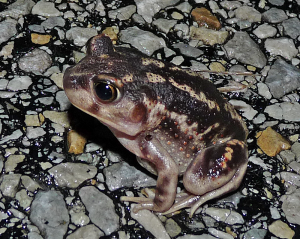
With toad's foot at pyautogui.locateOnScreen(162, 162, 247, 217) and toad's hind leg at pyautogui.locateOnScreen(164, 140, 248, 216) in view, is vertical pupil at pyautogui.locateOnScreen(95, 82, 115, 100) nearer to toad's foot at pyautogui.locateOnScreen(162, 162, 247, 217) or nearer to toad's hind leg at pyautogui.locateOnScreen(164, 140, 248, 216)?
toad's hind leg at pyautogui.locateOnScreen(164, 140, 248, 216)

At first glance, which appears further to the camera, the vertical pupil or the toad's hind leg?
the toad's hind leg

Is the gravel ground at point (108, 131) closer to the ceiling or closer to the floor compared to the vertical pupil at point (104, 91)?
closer to the floor

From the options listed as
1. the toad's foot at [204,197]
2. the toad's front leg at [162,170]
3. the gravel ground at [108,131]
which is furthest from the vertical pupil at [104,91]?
the toad's foot at [204,197]

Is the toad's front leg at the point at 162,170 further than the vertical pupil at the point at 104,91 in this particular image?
Yes

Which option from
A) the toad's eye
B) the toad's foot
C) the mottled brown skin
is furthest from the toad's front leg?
the toad's eye

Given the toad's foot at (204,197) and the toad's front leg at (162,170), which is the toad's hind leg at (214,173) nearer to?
the toad's foot at (204,197)

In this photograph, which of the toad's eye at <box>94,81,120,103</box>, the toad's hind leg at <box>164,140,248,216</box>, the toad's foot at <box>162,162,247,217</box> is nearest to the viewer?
the toad's eye at <box>94,81,120,103</box>

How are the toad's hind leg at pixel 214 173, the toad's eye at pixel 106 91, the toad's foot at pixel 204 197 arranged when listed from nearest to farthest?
A: the toad's eye at pixel 106 91 → the toad's hind leg at pixel 214 173 → the toad's foot at pixel 204 197

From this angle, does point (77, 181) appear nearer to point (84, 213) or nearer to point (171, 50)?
point (84, 213)

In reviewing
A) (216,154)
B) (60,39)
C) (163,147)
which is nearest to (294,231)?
(216,154)
